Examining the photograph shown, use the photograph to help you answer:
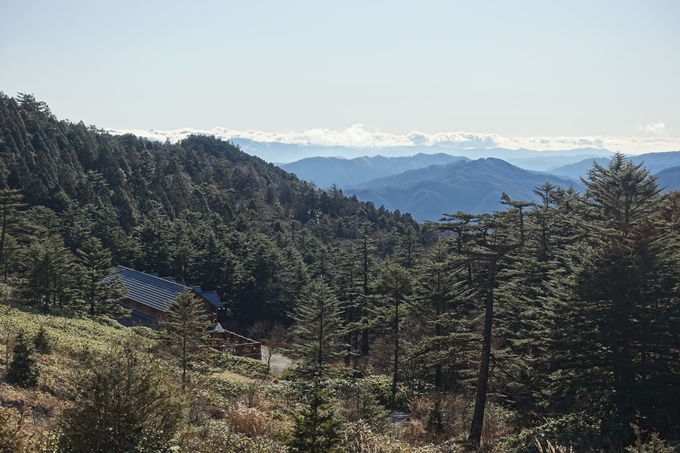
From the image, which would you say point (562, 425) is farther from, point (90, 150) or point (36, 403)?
point (90, 150)

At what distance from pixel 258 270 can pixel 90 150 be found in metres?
52.2

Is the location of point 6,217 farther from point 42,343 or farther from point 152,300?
point 42,343

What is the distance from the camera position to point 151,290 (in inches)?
1590

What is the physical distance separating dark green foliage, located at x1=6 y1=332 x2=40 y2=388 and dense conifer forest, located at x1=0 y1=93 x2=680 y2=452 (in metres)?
0.05

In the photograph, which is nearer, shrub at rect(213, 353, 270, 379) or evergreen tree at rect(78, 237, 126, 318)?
shrub at rect(213, 353, 270, 379)

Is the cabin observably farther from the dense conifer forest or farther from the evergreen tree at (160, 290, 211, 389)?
the evergreen tree at (160, 290, 211, 389)

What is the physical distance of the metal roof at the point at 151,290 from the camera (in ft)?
Result: 127

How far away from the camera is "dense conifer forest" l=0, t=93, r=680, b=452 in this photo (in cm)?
783

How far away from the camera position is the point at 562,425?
13781 mm

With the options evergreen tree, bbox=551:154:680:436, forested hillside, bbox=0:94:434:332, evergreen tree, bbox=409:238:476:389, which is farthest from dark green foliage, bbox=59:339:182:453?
forested hillside, bbox=0:94:434:332

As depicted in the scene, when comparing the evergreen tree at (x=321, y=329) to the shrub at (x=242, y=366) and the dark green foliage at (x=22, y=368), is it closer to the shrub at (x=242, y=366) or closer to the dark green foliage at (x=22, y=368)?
the shrub at (x=242, y=366)

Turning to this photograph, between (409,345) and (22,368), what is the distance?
675 inches

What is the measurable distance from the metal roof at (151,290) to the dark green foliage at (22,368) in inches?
1062

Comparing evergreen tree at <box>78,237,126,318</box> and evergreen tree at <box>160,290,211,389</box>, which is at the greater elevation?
evergreen tree at <box>160,290,211,389</box>
